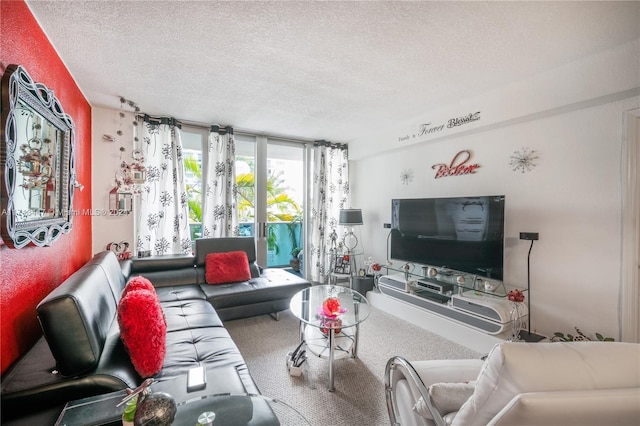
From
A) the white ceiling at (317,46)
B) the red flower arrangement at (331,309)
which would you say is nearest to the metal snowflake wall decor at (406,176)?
the white ceiling at (317,46)

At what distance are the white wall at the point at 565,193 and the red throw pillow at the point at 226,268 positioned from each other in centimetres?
293

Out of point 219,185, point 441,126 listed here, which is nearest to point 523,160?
point 441,126

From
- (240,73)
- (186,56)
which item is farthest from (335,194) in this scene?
(186,56)

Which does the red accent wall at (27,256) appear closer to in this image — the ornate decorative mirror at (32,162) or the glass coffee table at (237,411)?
the ornate decorative mirror at (32,162)

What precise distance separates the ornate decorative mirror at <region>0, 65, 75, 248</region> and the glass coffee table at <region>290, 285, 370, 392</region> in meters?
1.80

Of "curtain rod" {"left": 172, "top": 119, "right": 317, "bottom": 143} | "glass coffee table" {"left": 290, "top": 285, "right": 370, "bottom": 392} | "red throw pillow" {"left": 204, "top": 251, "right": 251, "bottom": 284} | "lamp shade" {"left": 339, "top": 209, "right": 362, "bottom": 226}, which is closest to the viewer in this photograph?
"glass coffee table" {"left": 290, "top": 285, "right": 370, "bottom": 392}

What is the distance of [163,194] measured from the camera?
143 inches

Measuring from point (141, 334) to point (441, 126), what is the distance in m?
A: 3.53

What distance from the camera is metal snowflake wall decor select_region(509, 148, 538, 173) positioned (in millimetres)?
2704

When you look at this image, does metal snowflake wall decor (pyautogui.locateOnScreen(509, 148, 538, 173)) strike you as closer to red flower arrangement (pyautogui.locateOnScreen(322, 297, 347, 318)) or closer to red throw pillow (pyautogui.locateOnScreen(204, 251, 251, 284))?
red flower arrangement (pyautogui.locateOnScreen(322, 297, 347, 318))

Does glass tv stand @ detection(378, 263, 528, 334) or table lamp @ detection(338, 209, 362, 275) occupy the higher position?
table lamp @ detection(338, 209, 362, 275)

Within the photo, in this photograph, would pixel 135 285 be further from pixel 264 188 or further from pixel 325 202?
pixel 325 202

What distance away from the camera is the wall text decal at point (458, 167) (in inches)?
128

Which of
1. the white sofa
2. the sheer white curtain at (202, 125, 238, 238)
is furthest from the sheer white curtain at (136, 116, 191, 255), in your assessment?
the white sofa
